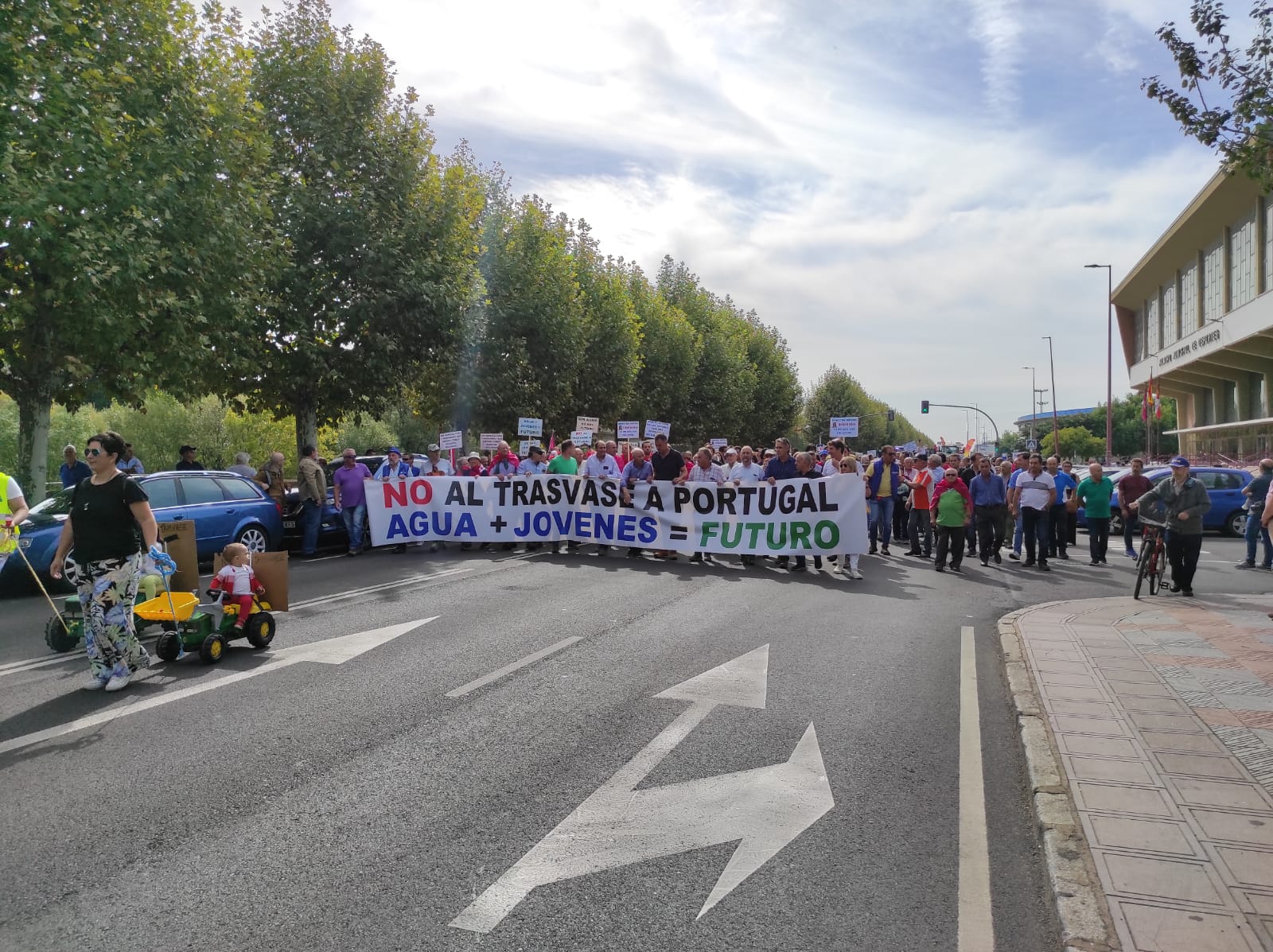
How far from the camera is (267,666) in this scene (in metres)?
7.59

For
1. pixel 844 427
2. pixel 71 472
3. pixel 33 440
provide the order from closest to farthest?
pixel 71 472 → pixel 33 440 → pixel 844 427

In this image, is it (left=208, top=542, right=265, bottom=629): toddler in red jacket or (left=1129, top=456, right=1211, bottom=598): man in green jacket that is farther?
(left=1129, top=456, right=1211, bottom=598): man in green jacket

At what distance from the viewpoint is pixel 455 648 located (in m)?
8.23

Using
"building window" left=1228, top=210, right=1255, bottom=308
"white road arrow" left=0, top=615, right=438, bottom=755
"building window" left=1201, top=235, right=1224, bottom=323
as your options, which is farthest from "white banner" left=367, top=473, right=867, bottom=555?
"building window" left=1201, top=235, right=1224, bottom=323

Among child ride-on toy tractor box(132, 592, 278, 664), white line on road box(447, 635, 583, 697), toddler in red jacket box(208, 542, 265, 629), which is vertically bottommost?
white line on road box(447, 635, 583, 697)

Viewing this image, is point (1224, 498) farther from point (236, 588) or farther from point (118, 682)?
point (118, 682)

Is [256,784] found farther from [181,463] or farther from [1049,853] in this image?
[181,463]

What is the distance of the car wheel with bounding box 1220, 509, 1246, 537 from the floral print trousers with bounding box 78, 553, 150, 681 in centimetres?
2380

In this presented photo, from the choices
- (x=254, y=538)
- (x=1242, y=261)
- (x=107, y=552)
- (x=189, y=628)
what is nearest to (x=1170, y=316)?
(x=1242, y=261)

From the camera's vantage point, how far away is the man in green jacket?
1237 centimetres

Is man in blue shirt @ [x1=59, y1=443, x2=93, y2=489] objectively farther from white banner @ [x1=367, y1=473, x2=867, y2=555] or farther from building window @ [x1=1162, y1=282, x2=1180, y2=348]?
building window @ [x1=1162, y1=282, x2=1180, y2=348]

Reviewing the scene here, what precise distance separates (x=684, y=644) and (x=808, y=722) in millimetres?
2409

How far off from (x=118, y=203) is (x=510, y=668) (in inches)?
444

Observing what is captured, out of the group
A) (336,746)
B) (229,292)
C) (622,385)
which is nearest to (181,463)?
(229,292)
